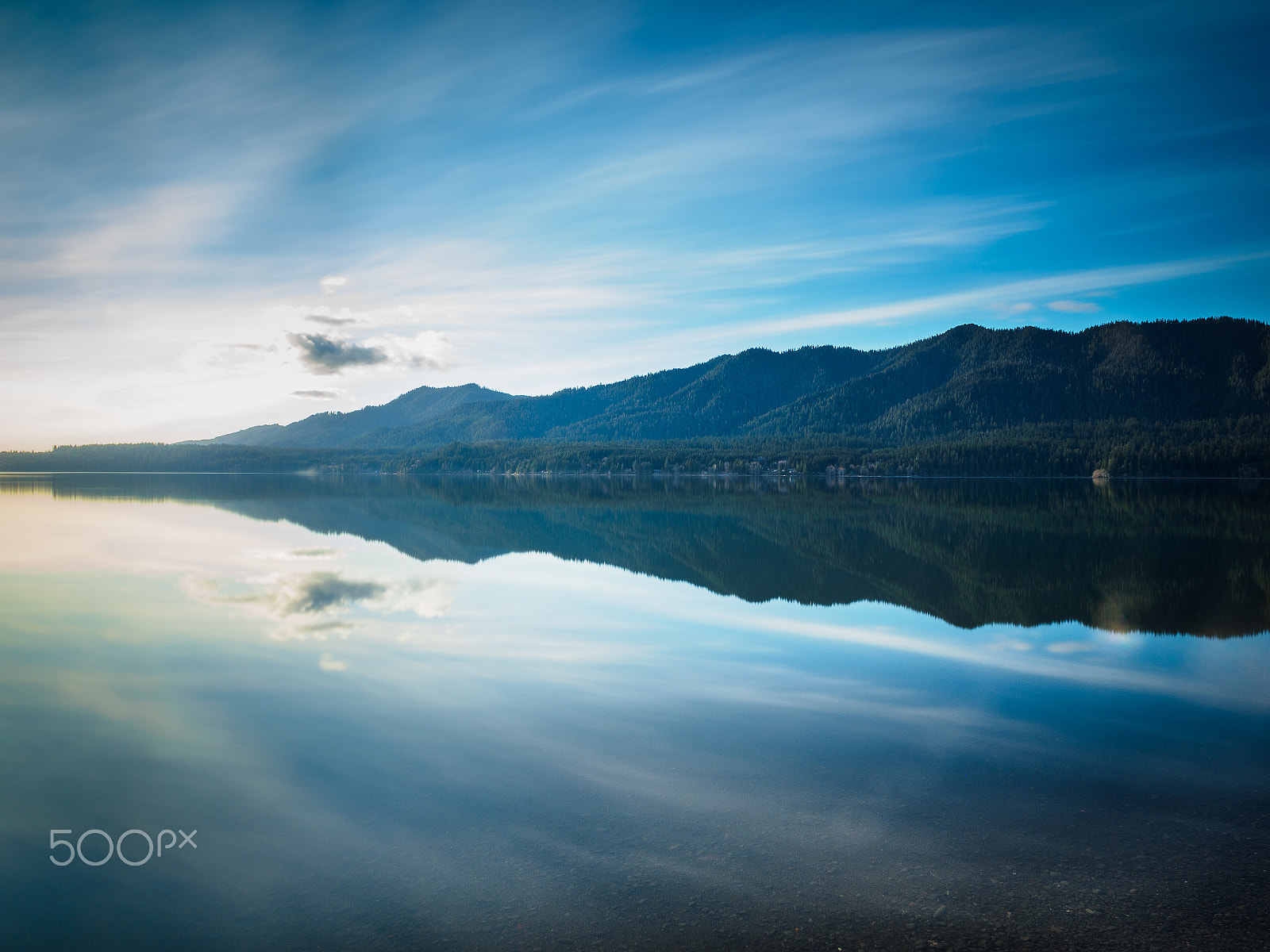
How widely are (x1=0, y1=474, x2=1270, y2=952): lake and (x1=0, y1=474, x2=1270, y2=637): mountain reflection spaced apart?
0.33 meters

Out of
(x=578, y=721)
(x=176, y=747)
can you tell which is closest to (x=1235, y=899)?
(x=578, y=721)

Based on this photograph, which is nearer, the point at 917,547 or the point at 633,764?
the point at 633,764

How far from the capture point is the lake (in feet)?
20.4

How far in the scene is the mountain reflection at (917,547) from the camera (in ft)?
65.2

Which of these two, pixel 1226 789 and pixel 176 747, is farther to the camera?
pixel 176 747

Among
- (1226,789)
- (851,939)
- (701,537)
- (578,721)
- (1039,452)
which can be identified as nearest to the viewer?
(851,939)

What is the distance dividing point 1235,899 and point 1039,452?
561 ft

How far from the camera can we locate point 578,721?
10758 mm

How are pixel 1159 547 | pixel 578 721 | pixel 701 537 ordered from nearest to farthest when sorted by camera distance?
1. pixel 578 721
2. pixel 1159 547
3. pixel 701 537

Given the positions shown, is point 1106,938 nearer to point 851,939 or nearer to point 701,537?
Result: point 851,939

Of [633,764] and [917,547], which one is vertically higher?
[633,764]

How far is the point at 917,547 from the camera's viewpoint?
31859 mm

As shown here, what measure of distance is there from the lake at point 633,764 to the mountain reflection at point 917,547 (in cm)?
33

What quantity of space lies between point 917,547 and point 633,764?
84.2 feet
